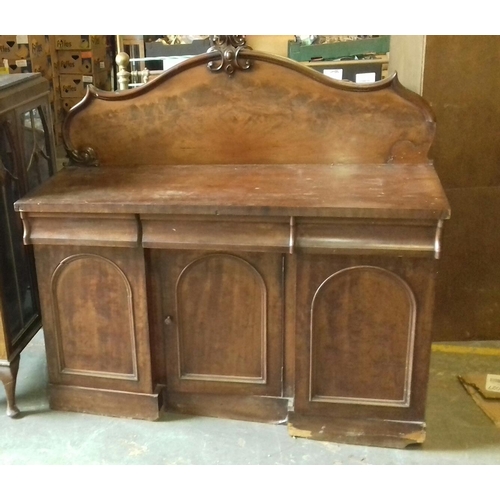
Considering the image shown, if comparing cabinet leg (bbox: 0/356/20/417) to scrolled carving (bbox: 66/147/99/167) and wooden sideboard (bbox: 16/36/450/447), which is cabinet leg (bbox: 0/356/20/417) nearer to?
wooden sideboard (bbox: 16/36/450/447)

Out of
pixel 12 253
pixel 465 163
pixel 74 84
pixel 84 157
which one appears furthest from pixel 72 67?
pixel 465 163

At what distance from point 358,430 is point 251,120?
1.01 m

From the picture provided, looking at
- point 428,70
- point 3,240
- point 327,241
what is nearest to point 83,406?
point 3,240

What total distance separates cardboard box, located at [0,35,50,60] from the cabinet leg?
292 cm

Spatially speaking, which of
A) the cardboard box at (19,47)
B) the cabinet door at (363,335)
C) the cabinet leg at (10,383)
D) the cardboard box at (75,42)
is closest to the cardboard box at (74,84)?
the cardboard box at (75,42)

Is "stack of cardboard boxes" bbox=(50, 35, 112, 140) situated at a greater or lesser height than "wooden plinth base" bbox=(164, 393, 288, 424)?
greater

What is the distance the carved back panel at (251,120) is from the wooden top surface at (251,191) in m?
0.05

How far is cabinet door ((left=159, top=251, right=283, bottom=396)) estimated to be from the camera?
1790 mm

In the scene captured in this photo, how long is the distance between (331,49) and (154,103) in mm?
2507

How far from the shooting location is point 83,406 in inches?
78.8

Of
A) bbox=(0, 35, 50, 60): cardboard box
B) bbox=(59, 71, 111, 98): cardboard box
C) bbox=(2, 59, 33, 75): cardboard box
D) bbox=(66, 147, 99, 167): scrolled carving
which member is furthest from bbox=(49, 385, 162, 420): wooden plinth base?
bbox=(59, 71, 111, 98): cardboard box

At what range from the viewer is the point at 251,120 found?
1.98 m

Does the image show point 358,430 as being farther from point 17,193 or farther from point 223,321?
point 17,193

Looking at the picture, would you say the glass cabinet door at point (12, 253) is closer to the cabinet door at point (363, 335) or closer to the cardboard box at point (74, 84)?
the cabinet door at point (363, 335)
